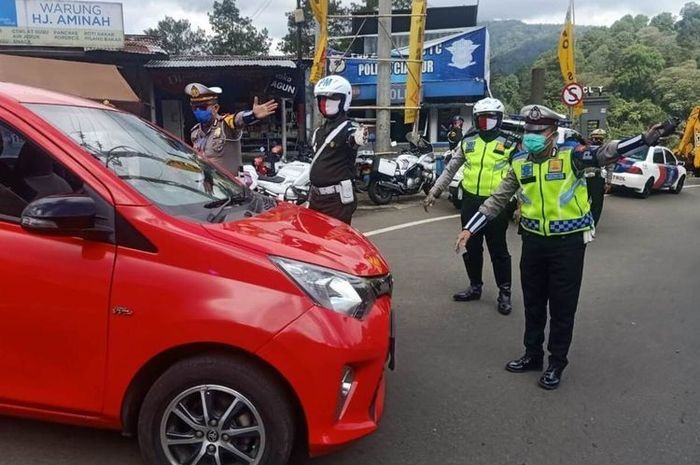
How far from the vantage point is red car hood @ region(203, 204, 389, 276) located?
103 inches

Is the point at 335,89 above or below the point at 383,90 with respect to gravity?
below

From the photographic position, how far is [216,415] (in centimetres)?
255

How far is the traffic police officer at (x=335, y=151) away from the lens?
15.4 feet

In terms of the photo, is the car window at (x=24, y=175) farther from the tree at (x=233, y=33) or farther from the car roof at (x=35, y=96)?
the tree at (x=233, y=33)

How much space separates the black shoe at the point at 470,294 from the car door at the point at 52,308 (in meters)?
3.80

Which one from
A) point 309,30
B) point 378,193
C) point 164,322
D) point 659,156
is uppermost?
point 309,30

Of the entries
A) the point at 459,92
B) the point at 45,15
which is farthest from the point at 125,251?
the point at 459,92

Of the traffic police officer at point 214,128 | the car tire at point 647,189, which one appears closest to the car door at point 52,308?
the traffic police officer at point 214,128

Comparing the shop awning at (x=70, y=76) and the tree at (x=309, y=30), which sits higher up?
the tree at (x=309, y=30)

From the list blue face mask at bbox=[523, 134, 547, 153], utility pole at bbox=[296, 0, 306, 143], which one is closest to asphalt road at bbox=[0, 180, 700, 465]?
blue face mask at bbox=[523, 134, 547, 153]

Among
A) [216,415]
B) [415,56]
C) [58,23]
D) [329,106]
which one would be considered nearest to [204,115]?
[329,106]

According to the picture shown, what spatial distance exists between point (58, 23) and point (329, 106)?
14356 mm

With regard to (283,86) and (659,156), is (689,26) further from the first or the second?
(283,86)

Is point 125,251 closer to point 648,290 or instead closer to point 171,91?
point 648,290
